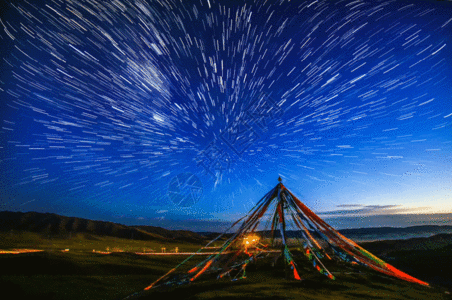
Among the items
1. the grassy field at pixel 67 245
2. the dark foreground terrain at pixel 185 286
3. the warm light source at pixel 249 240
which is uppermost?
the warm light source at pixel 249 240

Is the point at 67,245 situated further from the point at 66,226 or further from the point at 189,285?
the point at 66,226

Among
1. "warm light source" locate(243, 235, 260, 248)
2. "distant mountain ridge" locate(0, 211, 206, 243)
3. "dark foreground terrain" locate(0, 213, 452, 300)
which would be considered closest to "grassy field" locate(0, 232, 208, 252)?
"dark foreground terrain" locate(0, 213, 452, 300)

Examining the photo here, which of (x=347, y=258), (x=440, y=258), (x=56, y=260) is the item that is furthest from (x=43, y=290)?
(x=440, y=258)

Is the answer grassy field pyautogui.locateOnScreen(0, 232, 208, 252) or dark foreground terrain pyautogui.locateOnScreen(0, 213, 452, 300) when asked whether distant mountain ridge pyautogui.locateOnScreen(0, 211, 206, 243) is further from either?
dark foreground terrain pyautogui.locateOnScreen(0, 213, 452, 300)

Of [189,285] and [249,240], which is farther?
[249,240]

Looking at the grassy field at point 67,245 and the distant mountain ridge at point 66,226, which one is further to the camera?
the distant mountain ridge at point 66,226

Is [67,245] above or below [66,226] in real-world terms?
below

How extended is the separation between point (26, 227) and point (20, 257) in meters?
72.9

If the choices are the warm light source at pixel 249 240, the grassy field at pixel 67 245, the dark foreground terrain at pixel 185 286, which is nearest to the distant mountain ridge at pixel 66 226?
the grassy field at pixel 67 245

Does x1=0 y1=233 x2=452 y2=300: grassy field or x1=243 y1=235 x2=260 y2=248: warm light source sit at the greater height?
x1=243 y1=235 x2=260 y2=248: warm light source

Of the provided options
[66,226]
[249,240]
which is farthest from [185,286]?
[66,226]

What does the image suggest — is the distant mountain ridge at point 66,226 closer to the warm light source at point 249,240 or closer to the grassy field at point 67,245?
the grassy field at point 67,245

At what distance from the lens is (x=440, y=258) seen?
68.9 ft

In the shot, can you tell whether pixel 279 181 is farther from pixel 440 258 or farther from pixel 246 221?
pixel 440 258
